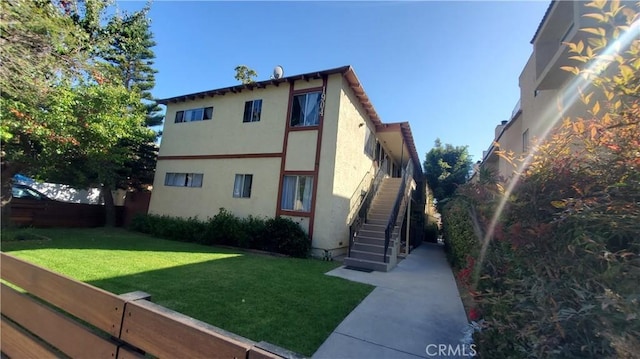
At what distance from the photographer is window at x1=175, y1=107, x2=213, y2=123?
554 inches

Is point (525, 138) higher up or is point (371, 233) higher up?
point (525, 138)

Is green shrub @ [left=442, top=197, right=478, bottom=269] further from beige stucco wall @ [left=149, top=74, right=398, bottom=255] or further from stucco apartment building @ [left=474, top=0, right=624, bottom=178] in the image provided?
beige stucco wall @ [left=149, top=74, right=398, bottom=255]

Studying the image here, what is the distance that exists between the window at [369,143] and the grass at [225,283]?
6697 mm

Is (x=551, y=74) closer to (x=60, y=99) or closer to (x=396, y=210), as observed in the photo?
(x=396, y=210)

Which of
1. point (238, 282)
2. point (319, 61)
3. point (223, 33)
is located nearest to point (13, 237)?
point (238, 282)

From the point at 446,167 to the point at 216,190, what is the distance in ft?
66.6

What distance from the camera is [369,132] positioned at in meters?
14.4

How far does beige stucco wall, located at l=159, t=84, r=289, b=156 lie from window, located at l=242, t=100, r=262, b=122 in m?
0.20

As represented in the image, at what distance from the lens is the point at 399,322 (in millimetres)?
4633

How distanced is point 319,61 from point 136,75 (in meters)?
19.0

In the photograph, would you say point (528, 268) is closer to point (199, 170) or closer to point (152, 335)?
point (152, 335)

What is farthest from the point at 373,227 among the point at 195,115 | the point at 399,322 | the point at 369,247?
the point at 195,115

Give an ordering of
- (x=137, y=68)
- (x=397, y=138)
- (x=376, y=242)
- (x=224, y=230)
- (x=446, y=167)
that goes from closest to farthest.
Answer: (x=376, y=242)
(x=224, y=230)
(x=397, y=138)
(x=137, y=68)
(x=446, y=167)

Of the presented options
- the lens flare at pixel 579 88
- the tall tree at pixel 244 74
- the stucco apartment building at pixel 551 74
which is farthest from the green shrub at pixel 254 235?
the tall tree at pixel 244 74
